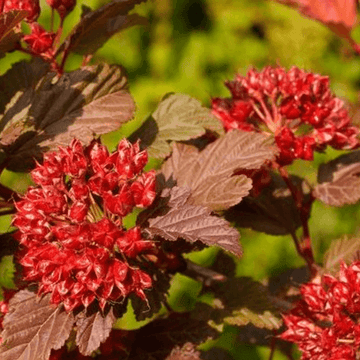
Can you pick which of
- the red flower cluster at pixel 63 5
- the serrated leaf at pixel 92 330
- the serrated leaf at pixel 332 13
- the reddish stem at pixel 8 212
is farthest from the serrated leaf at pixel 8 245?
the serrated leaf at pixel 332 13

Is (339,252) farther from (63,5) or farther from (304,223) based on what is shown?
(63,5)

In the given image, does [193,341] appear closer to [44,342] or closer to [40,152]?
[44,342]

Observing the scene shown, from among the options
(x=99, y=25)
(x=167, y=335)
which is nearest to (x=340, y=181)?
(x=167, y=335)

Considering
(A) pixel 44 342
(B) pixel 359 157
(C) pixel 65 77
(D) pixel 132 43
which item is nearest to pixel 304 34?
(D) pixel 132 43

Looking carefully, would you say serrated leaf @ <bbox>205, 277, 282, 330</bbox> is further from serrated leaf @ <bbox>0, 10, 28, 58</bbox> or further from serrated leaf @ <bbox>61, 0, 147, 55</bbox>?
serrated leaf @ <bbox>0, 10, 28, 58</bbox>

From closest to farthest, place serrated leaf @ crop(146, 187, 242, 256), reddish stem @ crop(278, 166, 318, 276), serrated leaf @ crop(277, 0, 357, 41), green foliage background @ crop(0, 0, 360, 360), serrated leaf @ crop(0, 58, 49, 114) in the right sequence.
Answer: serrated leaf @ crop(146, 187, 242, 256) < serrated leaf @ crop(0, 58, 49, 114) < reddish stem @ crop(278, 166, 318, 276) < serrated leaf @ crop(277, 0, 357, 41) < green foliage background @ crop(0, 0, 360, 360)

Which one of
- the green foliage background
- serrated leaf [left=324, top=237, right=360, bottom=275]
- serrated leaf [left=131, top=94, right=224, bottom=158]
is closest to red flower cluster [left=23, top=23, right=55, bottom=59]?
serrated leaf [left=131, top=94, right=224, bottom=158]
